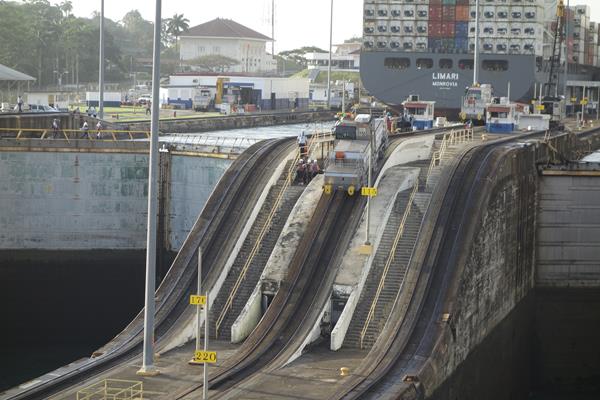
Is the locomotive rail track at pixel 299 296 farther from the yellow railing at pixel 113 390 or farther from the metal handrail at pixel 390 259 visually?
the metal handrail at pixel 390 259

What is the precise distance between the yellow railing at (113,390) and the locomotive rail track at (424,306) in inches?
235

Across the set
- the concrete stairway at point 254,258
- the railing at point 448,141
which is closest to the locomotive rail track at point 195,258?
the concrete stairway at point 254,258

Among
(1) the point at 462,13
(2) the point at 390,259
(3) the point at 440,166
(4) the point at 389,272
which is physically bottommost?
(4) the point at 389,272

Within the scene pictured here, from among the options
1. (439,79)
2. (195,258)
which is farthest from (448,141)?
(439,79)

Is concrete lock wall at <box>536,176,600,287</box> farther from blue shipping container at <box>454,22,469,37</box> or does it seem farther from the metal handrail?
blue shipping container at <box>454,22,469,37</box>

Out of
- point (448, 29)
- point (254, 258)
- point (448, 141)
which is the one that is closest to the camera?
point (254, 258)

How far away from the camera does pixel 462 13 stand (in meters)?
122

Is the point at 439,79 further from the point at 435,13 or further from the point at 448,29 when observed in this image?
the point at 435,13

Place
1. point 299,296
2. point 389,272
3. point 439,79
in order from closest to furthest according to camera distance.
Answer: point 299,296, point 389,272, point 439,79

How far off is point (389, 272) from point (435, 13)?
8123 centimetres

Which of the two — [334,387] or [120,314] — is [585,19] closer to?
[120,314]

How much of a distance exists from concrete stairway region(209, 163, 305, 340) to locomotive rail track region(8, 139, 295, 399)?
1.78 feet

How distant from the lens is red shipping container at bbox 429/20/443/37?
125 metres

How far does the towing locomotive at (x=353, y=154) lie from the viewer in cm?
5022
